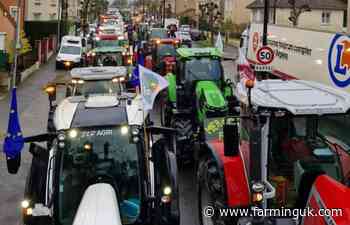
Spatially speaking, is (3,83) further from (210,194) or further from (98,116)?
(98,116)

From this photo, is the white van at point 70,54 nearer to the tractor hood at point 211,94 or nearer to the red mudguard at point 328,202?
the tractor hood at point 211,94

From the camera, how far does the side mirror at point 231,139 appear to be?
6.89 meters

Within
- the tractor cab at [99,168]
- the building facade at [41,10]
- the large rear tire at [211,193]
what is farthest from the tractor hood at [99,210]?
the building facade at [41,10]

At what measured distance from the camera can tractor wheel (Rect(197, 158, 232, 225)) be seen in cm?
753

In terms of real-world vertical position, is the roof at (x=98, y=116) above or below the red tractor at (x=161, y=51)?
below

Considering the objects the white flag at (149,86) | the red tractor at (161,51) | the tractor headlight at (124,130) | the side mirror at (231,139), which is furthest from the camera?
the red tractor at (161,51)

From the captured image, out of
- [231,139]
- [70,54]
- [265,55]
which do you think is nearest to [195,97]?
[231,139]

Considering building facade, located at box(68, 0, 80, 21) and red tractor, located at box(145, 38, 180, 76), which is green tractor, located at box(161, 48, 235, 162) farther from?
building facade, located at box(68, 0, 80, 21)

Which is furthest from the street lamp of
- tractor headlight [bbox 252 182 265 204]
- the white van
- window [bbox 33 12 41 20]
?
tractor headlight [bbox 252 182 265 204]

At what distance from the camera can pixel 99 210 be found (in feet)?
14.6

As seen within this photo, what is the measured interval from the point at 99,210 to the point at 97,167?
2085 millimetres

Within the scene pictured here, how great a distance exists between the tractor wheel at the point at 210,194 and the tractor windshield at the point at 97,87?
6151 mm

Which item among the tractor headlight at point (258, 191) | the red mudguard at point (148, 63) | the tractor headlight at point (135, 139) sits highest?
the red mudguard at point (148, 63)

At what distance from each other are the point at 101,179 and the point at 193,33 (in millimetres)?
53696
